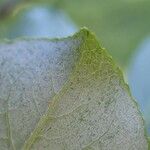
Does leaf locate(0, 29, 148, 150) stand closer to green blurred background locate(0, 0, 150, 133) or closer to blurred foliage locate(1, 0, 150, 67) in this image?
green blurred background locate(0, 0, 150, 133)

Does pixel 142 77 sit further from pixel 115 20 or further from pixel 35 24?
Result: pixel 115 20

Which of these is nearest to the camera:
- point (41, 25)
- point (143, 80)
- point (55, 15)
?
point (143, 80)

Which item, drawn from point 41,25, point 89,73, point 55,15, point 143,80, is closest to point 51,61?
point 89,73

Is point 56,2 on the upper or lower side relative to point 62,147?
upper

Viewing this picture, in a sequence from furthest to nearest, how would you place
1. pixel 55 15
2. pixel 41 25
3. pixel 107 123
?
pixel 55 15 < pixel 41 25 < pixel 107 123

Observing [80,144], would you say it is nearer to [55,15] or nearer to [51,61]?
[51,61]

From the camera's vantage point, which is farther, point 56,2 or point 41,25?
point 56,2

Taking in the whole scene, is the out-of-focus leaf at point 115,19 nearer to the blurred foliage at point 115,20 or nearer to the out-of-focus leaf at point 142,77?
the blurred foliage at point 115,20
